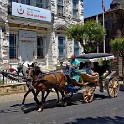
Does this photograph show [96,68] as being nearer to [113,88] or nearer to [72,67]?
[113,88]

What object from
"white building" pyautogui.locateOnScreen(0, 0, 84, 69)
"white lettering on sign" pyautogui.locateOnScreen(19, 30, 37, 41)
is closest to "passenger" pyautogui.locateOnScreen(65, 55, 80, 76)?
"white building" pyautogui.locateOnScreen(0, 0, 84, 69)

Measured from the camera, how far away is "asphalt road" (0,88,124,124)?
914 cm

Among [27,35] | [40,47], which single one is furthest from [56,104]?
[40,47]

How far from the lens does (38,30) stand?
72.4ft

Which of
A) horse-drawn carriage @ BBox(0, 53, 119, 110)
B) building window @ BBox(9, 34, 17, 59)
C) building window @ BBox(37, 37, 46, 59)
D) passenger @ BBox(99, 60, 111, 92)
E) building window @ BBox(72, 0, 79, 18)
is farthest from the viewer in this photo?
building window @ BBox(72, 0, 79, 18)

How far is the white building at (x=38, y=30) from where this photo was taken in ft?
64.4

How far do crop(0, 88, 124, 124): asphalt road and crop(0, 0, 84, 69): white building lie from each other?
26.1ft

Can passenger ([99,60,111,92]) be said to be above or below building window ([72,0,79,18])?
below

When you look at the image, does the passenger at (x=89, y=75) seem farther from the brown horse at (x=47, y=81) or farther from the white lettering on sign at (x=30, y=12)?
the white lettering on sign at (x=30, y=12)

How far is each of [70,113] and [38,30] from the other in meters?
12.6

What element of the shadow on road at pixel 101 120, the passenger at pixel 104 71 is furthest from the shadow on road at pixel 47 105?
the shadow on road at pixel 101 120

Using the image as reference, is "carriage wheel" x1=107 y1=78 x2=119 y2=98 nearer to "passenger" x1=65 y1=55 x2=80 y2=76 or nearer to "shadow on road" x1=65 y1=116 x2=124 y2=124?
"passenger" x1=65 y1=55 x2=80 y2=76

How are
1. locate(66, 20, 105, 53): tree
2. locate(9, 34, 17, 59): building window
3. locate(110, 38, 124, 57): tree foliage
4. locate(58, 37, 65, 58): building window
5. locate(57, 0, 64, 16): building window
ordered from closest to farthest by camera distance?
1. locate(9, 34, 17, 59): building window
2. locate(66, 20, 105, 53): tree
3. locate(110, 38, 124, 57): tree foliage
4. locate(57, 0, 64, 16): building window
5. locate(58, 37, 65, 58): building window

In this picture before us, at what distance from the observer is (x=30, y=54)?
854 inches
